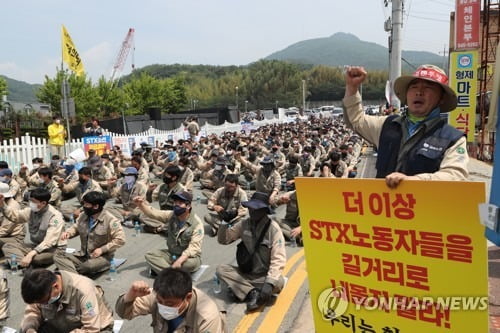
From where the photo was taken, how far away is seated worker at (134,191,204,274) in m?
5.50

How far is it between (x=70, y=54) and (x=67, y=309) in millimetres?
15364

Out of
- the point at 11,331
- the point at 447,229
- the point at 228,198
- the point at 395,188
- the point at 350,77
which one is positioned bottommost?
the point at 11,331

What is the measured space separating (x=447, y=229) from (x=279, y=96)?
103 meters

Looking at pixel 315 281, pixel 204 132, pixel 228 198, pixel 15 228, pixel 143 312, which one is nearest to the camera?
pixel 315 281

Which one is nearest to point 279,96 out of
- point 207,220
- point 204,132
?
point 204,132

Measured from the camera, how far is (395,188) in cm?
215

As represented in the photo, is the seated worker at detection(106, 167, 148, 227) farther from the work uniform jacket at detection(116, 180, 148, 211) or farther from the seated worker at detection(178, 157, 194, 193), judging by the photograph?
the seated worker at detection(178, 157, 194, 193)

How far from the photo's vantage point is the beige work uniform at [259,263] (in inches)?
186

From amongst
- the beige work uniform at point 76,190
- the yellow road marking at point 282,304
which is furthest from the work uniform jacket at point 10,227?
the yellow road marking at point 282,304

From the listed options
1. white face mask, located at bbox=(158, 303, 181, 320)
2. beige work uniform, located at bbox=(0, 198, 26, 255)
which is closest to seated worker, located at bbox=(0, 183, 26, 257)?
beige work uniform, located at bbox=(0, 198, 26, 255)

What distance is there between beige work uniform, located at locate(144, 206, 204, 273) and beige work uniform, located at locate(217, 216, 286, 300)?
0.69 meters

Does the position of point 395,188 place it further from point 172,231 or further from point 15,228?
point 15,228

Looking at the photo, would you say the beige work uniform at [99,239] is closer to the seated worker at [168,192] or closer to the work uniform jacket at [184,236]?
the work uniform jacket at [184,236]

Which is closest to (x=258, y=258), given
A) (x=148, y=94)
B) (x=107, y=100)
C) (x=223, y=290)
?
(x=223, y=290)
